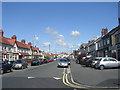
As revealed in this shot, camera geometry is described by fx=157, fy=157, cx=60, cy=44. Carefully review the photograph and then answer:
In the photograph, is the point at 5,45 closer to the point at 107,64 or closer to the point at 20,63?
the point at 20,63

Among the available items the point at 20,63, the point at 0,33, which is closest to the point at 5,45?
the point at 0,33

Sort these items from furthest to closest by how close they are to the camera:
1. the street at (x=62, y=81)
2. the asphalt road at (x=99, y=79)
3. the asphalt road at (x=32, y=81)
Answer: the asphalt road at (x=99, y=79), the asphalt road at (x=32, y=81), the street at (x=62, y=81)

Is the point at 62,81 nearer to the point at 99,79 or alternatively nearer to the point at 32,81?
the point at 32,81

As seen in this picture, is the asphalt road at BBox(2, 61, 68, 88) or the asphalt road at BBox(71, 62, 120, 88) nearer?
the asphalt road at BBox(2, 61, 68, 88)

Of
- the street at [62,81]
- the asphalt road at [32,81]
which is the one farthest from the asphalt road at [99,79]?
the asphalt road at [32,81]

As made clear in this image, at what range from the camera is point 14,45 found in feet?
167

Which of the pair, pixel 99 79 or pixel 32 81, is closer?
pixel 32 81

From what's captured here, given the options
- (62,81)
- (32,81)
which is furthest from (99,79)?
→ (32,81)

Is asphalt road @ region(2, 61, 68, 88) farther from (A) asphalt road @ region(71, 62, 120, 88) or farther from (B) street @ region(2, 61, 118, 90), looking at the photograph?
(A) asphalt road @ region(71, 62, 120, 88)

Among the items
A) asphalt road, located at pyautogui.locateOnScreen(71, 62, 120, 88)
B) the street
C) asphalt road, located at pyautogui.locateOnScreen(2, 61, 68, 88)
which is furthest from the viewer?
asphalt road, located at pyautogui.locateOnScreen(71, 62, 120, 88)

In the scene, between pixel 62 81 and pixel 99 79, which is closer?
pixel 62 81

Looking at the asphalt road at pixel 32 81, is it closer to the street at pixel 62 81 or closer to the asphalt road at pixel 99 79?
the street at pixel 62 81

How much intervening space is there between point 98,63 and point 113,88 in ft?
38.2

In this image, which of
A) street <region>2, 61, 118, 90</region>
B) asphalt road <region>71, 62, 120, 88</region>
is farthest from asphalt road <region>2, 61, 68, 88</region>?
asphalt road <region>71, 62, 120, 88</region>
